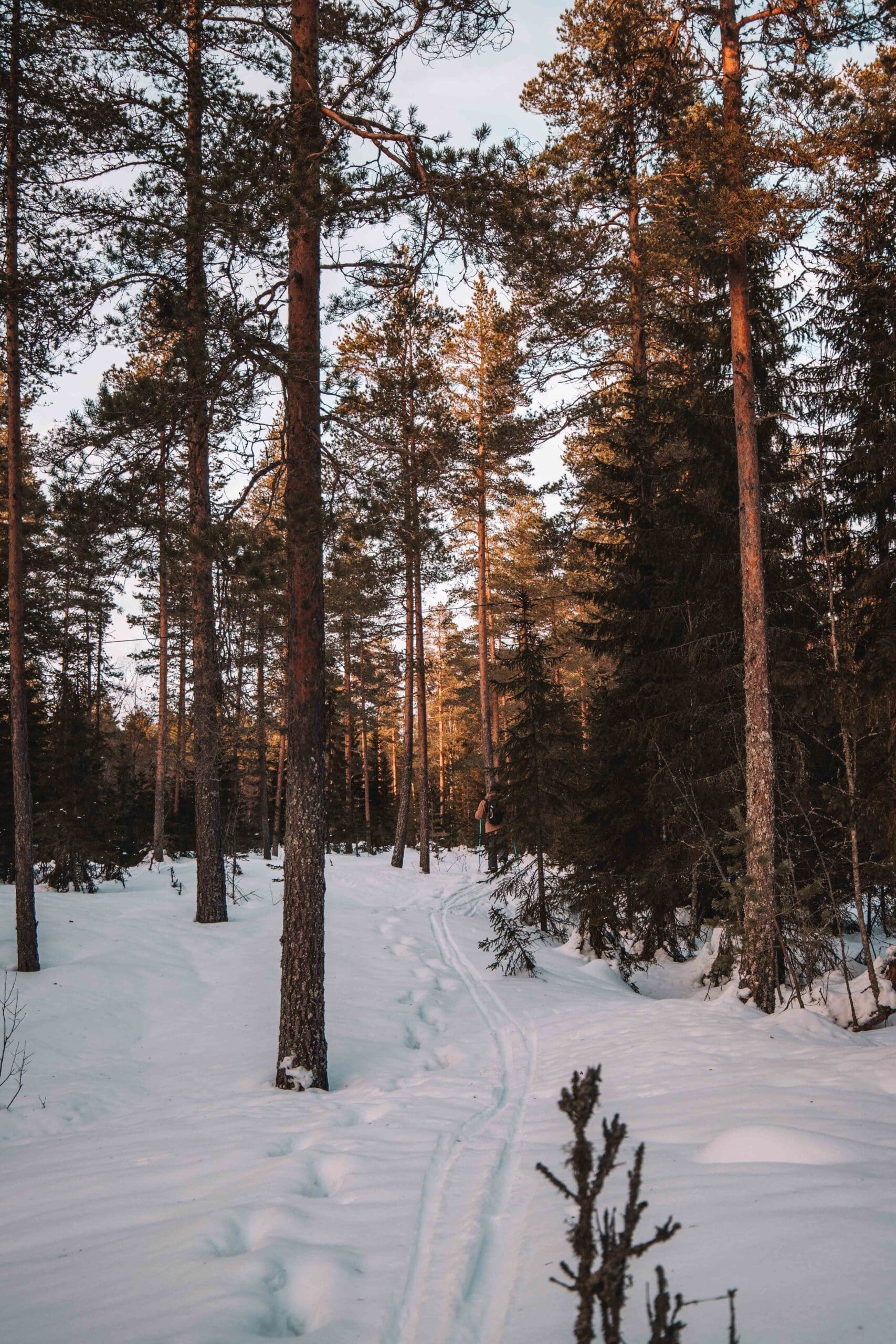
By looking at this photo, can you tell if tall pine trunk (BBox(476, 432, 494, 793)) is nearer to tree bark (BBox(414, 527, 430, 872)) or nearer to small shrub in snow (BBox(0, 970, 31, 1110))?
tree bark (BBox(414, 527, 430, 872))

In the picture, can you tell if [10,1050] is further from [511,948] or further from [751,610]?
[751,610]

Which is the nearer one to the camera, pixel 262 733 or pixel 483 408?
pixel 483 408

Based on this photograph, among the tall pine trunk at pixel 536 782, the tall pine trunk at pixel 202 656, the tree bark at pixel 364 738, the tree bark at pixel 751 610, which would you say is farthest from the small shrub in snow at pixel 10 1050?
the tree bark at pixel 364 738

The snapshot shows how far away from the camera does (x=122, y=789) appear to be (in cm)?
2398

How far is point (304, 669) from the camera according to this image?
21.7 ft

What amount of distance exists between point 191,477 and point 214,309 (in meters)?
1.50

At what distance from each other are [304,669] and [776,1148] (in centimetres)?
491

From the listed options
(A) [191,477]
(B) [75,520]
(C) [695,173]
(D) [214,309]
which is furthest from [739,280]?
(B) [75,520]

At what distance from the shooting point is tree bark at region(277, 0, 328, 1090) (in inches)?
255

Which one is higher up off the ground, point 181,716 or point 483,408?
point 483,408

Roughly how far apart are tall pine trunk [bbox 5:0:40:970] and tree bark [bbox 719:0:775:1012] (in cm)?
837

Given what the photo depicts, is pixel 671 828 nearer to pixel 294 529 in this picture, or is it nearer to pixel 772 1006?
pixel 772 1006

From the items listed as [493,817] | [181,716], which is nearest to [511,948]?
[493,817]

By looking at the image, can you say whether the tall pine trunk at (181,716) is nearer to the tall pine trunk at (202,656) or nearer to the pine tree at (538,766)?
the tall pine trunk at (202,656)
